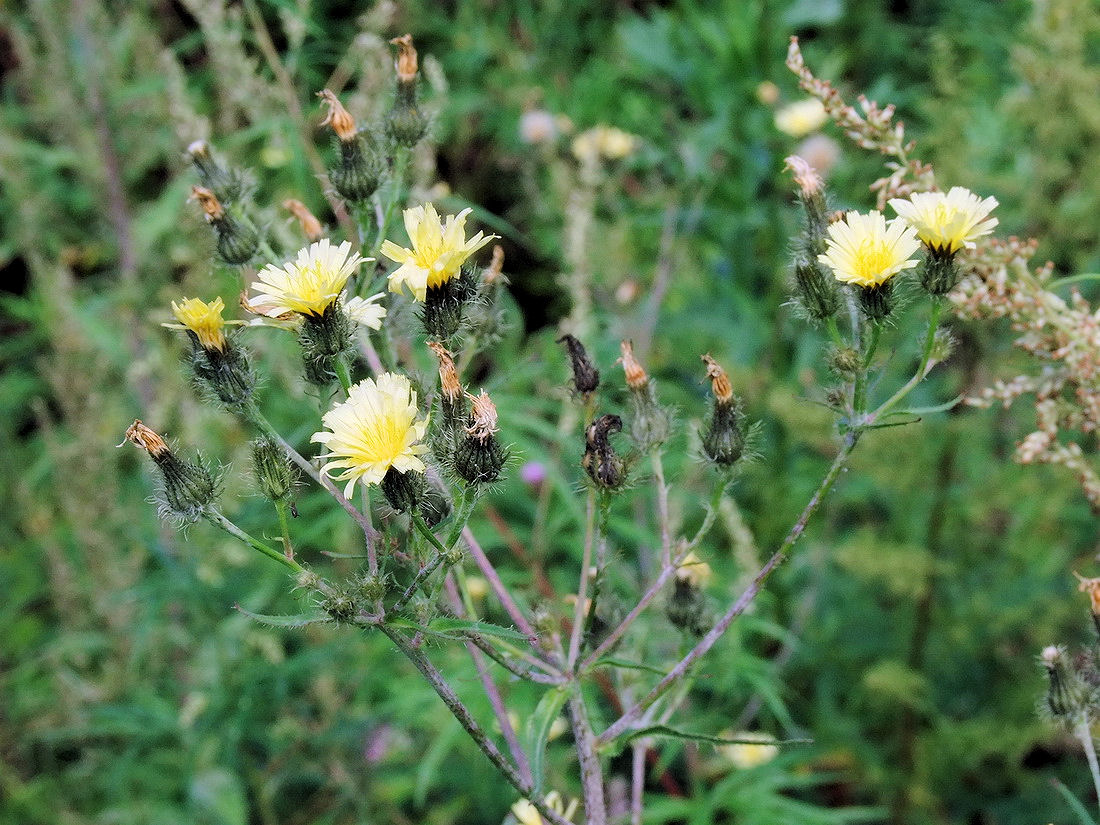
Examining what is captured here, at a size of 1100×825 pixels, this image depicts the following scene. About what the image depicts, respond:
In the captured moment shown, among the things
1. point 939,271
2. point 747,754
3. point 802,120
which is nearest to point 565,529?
point 747,754

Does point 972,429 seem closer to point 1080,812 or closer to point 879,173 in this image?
point 1080,812

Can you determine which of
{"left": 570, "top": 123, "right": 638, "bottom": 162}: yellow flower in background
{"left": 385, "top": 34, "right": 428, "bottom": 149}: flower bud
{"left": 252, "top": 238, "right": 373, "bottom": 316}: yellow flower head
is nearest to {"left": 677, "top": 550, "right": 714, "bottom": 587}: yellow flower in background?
{"left": 252, "top": 238, "right": 373, "bottom": 316}: yellow flower head

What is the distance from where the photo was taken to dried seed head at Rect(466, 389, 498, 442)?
1.15 meters

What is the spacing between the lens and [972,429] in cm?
260

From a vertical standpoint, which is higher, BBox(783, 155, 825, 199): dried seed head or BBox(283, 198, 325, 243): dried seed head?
BBox(783, 155, 825, 199): dried seed head

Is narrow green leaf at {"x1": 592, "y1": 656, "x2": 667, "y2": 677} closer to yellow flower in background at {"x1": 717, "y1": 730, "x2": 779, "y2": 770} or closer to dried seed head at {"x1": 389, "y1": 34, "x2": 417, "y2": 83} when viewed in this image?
dried seed head at {"x1": 389, "y1": 34, "x2": 417, "y2": 83}

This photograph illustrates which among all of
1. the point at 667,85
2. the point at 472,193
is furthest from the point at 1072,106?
the point at 472,193

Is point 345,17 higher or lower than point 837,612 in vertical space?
higher

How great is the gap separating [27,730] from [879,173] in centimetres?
390

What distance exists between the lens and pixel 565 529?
9.86 ft

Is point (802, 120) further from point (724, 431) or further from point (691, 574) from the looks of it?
point (724, 431)

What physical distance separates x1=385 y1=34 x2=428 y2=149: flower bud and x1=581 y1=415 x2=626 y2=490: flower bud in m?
0.59

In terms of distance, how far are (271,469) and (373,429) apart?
7.8 inches

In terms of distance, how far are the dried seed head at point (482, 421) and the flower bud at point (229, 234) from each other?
0.51m
